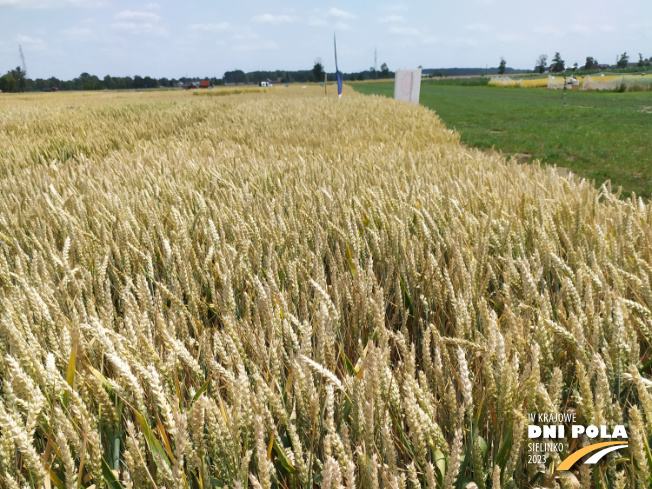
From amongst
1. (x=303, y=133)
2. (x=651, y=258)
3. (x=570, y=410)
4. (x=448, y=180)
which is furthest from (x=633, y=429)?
(x=303, y=133)

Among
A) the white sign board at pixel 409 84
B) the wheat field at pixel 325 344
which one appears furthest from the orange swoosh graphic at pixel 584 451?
the white sign board at pixel 409 84

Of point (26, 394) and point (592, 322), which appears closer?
point (26, 394)

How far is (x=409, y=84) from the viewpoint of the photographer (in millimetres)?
16141

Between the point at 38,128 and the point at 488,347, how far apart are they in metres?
9.50

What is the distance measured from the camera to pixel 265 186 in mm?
2758

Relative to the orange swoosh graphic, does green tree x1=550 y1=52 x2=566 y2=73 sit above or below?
above

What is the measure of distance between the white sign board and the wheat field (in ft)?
47.0

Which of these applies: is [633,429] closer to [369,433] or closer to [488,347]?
[488,347]

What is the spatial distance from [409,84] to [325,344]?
1662 cm

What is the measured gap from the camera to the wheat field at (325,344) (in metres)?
0.75

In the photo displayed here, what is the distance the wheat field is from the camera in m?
0.75

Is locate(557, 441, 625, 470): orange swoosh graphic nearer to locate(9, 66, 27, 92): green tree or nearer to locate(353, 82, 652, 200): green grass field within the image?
locate(353, 82, 652, 200): green grass field

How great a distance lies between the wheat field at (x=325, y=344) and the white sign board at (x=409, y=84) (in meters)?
14.3

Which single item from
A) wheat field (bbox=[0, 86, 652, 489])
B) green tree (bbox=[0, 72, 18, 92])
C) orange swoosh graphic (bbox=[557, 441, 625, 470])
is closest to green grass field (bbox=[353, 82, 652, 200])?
wheat field (bbox=[0, 86, 652, 489])
